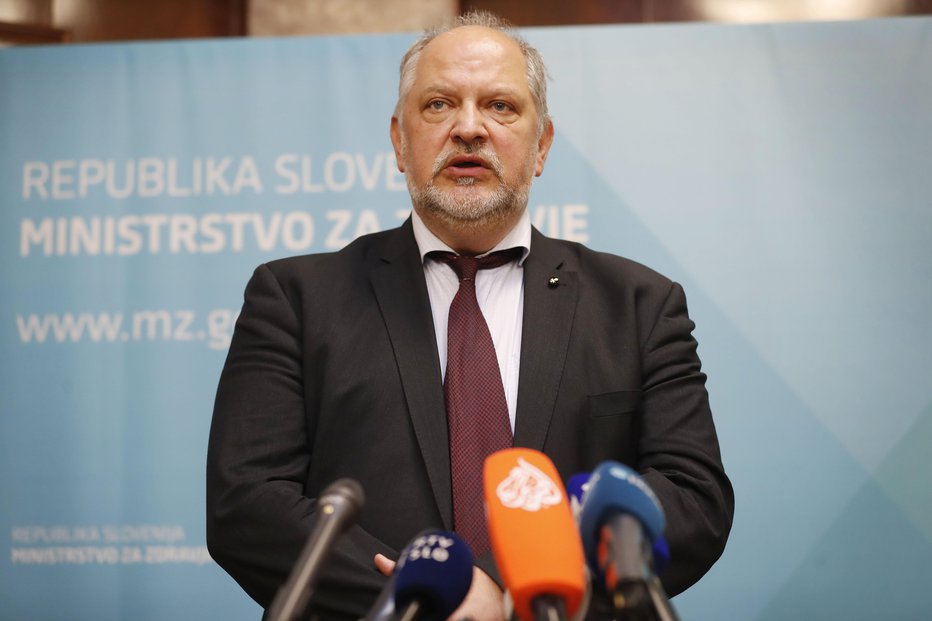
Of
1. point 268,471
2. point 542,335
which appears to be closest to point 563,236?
point 542,335

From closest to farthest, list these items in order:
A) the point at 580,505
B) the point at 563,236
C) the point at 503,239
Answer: the point at 580,505
the point at 503,239
the point at 563,236

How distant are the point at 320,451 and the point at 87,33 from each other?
3.30 meters

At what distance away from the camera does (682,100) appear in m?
3.77

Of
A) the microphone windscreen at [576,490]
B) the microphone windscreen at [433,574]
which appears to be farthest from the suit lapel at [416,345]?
the microphone windscreen at [433,574]

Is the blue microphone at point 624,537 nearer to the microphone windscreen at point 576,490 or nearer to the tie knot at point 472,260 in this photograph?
the microphone windscreen at point 576,490

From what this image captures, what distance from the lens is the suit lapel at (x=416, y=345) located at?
2051 mm

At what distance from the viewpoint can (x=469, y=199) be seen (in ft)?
7.49

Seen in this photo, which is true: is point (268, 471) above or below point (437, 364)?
below

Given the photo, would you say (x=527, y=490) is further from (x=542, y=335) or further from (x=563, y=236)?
(x=563, y=236)

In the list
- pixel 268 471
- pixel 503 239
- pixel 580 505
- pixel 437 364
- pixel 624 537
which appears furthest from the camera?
pixel 503 239

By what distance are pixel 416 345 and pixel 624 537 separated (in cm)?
112

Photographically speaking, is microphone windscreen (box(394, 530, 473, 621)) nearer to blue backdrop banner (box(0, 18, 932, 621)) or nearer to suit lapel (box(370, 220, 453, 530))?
suit lapel (box(370, 220, 453, 530))

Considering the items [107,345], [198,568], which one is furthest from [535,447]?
[107,345]

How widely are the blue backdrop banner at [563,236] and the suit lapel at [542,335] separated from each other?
1.42 meters
